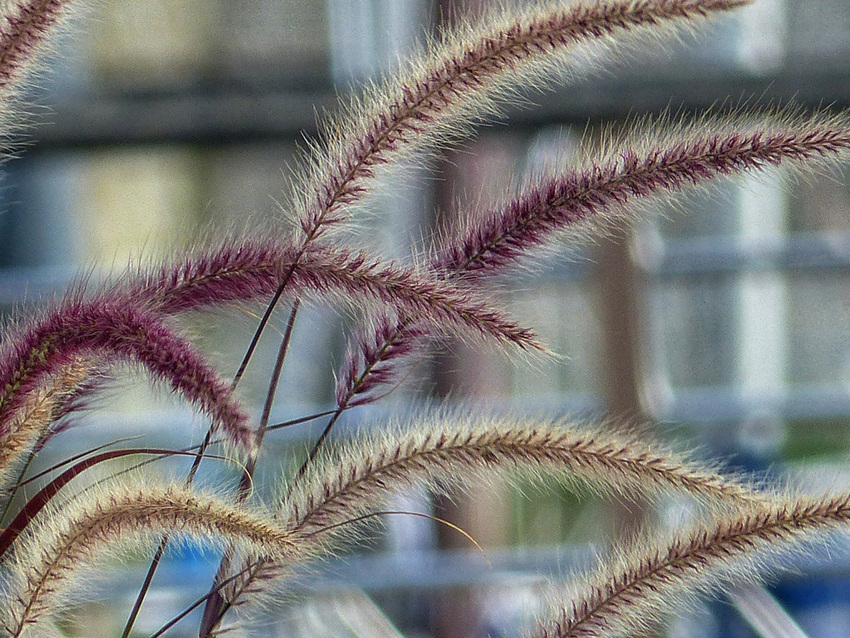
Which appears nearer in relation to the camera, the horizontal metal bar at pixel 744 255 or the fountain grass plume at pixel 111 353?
the fountain grass plume at pixel 111 353

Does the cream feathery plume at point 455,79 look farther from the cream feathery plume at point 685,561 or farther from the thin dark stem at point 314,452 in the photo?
the cream feathery plume at point 685,561

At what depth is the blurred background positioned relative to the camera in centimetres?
148

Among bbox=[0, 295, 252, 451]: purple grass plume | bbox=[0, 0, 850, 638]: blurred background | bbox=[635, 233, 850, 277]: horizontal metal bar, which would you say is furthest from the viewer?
bbox=[635, 233, 850, 277]: horizontal metal bar

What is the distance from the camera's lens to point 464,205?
51.3 inches

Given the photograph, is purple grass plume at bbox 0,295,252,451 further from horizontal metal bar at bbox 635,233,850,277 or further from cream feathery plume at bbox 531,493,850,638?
horizontal metal bar at bbox 635,233,850,277

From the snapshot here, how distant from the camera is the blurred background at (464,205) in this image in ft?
4.85

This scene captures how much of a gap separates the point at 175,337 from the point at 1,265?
1930 mm

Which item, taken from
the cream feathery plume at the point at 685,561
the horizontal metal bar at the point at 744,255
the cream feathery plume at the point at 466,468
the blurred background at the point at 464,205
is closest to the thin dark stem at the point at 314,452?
the cream feathery plume at the point at 466,468

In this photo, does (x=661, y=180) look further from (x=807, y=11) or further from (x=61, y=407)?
(x=807, y=11)

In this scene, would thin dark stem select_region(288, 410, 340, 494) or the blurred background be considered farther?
the blurred background

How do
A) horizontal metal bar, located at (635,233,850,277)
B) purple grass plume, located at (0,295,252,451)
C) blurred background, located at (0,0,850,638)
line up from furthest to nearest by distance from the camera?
horizontal metal bar, located at (635,233,850,277) → blurred background, located at (0,0,850,638) → purple grass plume, located at (0,295,252,451)

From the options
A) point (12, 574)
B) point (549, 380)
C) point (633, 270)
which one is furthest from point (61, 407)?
point (549, 380)

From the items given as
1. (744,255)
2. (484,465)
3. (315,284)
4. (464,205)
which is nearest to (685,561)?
(484,465)

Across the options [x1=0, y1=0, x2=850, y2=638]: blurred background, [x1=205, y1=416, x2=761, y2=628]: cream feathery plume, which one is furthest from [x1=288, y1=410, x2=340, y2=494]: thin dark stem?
[x1=0, y1=0, x2=850, y2=638]: blurred background
